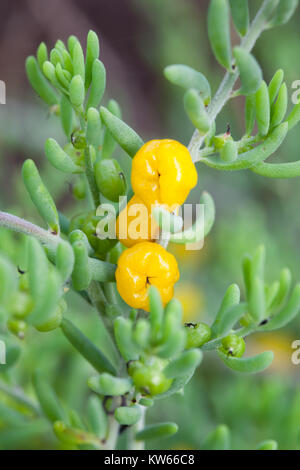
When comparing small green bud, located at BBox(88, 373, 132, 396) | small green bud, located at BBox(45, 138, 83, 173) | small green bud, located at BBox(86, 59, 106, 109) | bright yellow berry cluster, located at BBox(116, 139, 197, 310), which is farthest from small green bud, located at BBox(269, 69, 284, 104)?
small green bud, located at BBox(88, 373, 132, 396)

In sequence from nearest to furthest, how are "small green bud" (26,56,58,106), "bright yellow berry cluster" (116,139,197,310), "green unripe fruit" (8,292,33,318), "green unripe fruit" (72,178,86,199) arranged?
"green unripe fruit" (8,292,33,318) < "bright yellow berry cluster" (116,139,197,310) < "small green bud" (26,56,58,106) < "green unripe fruit" (72,178,86,199)

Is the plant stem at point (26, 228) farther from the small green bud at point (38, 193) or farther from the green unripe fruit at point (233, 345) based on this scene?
the green unripe fruit at point (233, 345)

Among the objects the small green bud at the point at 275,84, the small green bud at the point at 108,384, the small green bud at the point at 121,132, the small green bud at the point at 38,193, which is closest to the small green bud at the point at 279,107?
the small green bud at the point at 275,84

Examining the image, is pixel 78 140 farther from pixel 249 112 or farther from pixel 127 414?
pixel 127 414

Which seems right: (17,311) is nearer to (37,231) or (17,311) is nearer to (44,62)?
(37,231)

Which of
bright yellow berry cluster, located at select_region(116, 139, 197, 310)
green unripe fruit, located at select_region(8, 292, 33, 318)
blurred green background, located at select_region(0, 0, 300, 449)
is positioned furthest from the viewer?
blurred green background, located at select_region(0, 0, 300, 449)

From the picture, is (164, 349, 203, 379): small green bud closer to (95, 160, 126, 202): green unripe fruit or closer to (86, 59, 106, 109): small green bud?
(95, 160, 126, 202): green unripe fruit
